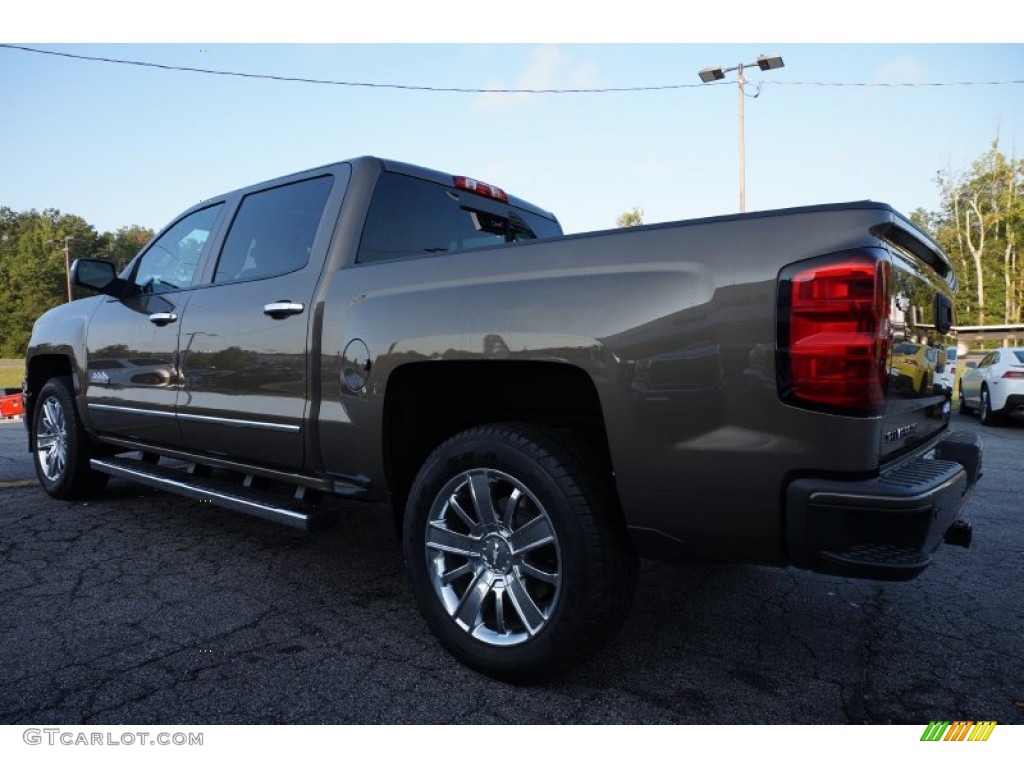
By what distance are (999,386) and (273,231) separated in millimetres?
11309

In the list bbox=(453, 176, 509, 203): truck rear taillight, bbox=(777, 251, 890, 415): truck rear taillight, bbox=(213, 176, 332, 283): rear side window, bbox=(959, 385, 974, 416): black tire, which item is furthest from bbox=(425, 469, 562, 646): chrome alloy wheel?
bbox=(959, 385, 974, 416): black tire

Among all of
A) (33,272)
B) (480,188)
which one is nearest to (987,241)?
(480,188)

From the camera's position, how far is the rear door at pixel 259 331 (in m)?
3.01

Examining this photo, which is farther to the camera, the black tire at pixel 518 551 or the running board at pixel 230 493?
the running board at pixel 230 493

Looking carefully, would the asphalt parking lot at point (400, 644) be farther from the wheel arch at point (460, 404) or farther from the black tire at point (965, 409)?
the black tire at point (965, 409)

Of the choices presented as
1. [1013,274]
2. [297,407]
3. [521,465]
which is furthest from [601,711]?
[1013,274]

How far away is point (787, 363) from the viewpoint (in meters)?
1.81

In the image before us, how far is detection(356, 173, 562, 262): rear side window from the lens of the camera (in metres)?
3.10

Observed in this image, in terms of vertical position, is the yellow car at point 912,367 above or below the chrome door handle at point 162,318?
below

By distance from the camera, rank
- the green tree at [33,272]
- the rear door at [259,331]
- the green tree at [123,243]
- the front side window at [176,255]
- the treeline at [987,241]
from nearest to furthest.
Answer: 1. the rear door at [259,331]
2. the front side window at [176,255]
3. the treeline at [987,241]
4. the green tree at [33,272]
5. the green tree at [123,243]

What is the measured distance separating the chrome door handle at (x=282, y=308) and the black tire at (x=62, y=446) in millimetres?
2495

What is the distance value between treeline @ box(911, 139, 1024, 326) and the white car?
3364 cm

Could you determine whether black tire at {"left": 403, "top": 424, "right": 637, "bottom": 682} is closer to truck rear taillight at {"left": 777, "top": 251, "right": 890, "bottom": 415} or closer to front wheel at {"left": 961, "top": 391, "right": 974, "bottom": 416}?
truck rear taillight at {"left": 777, "top": 251, "right": 890, "bottom": 415}

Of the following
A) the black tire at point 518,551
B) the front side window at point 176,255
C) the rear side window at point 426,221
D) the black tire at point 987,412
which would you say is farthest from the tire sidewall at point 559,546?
the black tire at point 987,412
